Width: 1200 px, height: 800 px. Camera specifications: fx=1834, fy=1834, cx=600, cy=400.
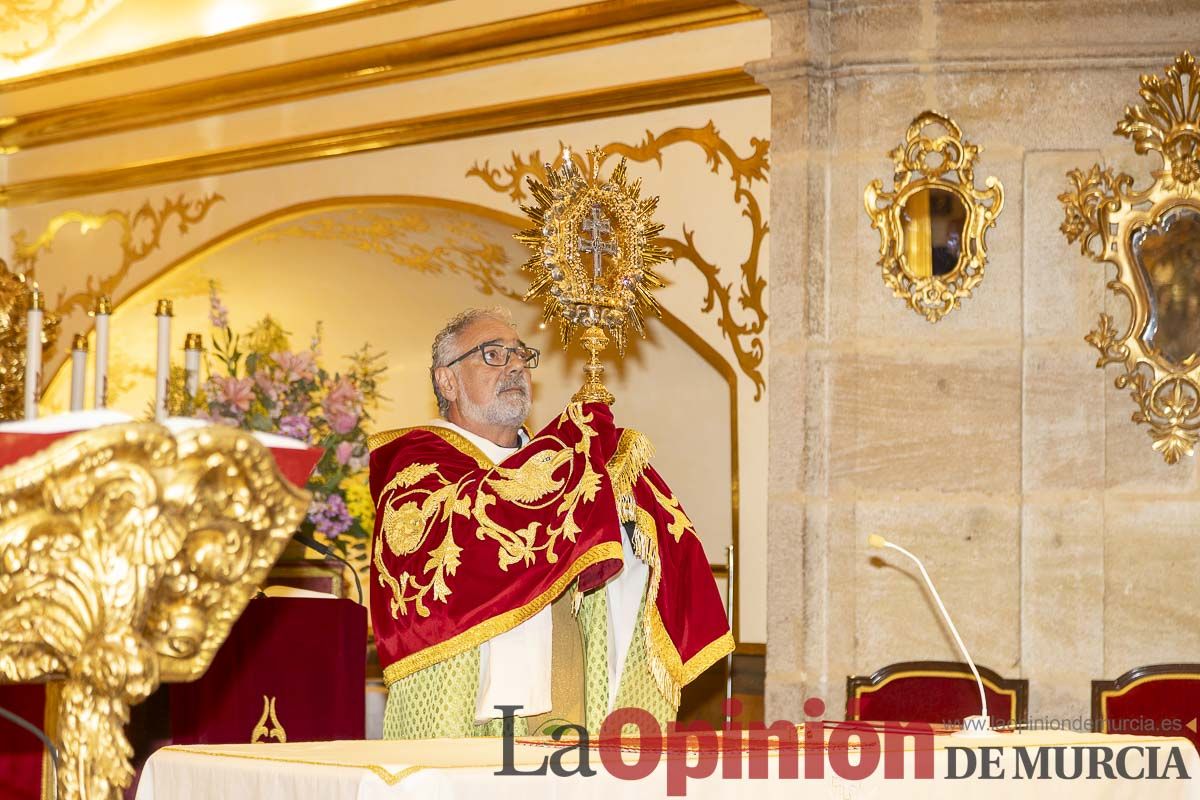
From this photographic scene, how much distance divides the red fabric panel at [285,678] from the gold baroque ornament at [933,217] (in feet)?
6.79

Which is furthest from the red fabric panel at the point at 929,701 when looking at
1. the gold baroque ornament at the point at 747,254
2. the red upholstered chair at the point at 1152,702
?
the gold baroque ornament at the point at 747,254

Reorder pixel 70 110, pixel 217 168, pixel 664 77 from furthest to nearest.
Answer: pixel 70 110, pixel 217 168, pixel 664 77

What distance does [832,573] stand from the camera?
19.3 ft

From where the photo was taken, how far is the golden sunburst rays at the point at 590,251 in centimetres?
429

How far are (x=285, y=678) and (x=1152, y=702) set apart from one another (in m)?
2.56

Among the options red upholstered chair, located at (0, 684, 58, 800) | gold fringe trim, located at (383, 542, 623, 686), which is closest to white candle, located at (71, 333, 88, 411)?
red upholstered chair, located at (0, 684, 58, 800)

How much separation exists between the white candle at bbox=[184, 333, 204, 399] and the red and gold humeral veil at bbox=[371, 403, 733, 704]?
0.69 meters

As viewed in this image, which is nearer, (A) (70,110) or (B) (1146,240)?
(B) (1146,240)

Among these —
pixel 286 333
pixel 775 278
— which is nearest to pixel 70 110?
pixel 286 333

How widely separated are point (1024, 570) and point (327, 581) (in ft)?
7.07

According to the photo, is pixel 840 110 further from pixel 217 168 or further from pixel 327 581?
pixel 217 168

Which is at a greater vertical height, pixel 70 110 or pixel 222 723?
pixel 70 110

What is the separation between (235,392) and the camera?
5.75 meters

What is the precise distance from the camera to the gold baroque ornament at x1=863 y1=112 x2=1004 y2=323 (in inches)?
229
